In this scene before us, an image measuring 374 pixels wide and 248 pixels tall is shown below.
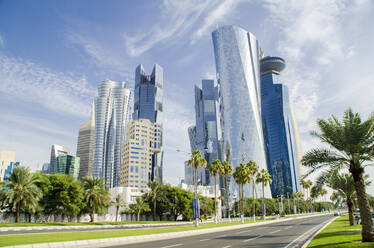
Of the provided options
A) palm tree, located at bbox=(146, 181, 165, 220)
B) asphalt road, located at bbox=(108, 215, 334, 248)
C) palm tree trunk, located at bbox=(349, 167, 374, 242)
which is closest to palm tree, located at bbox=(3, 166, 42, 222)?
palm tree, located at bbox=(146, 181, 165, 220)

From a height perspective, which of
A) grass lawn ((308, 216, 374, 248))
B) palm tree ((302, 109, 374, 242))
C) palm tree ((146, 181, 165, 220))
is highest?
palm tree ((302, 109, 374, 242))

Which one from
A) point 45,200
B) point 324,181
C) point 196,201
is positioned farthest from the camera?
point 45,200

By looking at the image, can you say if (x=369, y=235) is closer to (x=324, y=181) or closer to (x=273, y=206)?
(x=324, y=181)

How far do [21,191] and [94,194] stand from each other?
702 inches

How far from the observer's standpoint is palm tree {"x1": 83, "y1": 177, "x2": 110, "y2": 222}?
66.9 metres

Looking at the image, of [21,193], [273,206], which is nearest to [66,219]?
[21,193]

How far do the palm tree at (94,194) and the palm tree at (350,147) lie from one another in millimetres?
56301

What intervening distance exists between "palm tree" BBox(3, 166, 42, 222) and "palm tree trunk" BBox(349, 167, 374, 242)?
53301 millimetres

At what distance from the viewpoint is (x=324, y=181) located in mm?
23266

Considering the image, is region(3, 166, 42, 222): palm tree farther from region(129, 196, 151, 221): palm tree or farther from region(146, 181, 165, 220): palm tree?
region(146, 181, 165, 220): palm tree

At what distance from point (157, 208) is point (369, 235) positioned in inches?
2898

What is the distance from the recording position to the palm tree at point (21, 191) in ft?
169

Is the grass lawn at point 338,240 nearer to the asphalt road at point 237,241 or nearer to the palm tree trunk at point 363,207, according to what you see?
the palm tree trunk at point 363,207

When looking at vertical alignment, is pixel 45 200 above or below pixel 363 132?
below
